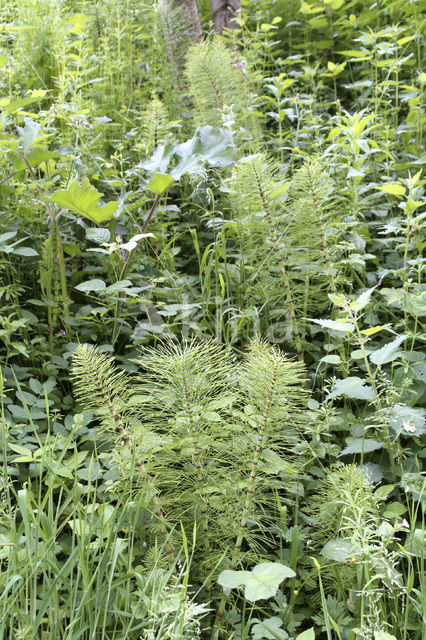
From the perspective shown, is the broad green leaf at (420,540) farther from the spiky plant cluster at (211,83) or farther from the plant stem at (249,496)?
the spiky plant cluster at (211,83)

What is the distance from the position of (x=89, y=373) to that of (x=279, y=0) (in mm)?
4414

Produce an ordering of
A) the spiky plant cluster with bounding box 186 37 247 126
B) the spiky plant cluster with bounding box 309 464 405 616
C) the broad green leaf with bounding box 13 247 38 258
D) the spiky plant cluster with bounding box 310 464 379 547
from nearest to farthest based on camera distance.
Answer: the spiky plant cluster with bounding box 309 464 405 616
the spiky plant cluster with bounding box 310 464 379 547
the broad green leaf with bounding box 13 247 38 258
the spiky plant cluster with bounding box 186 37 247 126

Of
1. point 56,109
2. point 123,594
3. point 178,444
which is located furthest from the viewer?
point 56,109

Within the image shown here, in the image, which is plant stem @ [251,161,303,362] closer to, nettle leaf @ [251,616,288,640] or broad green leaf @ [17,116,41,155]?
broad green leaf @ [17,116,41,155]

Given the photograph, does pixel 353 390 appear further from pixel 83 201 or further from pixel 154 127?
pixel 154 127

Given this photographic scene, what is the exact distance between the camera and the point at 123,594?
1.36 m

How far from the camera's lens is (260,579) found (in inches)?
49.9

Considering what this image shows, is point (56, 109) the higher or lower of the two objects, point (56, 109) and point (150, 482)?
the higher

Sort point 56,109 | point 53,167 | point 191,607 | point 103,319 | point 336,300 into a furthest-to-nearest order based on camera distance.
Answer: point 56,109, point 53,167, point 103,319, point 336,300, point 191,607

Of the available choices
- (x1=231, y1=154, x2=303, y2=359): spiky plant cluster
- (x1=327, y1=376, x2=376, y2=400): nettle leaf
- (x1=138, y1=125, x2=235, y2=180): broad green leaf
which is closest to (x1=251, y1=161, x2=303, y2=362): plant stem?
(x1=231, y1=154, x2=303, y2=359): spiky plant cluster

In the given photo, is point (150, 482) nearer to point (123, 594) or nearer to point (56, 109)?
point (123, 594)

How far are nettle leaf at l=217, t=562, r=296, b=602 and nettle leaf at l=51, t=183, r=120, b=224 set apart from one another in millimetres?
1213

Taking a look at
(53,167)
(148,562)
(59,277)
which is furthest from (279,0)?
(148,562)

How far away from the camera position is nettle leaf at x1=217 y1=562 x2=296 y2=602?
47.7 inches
